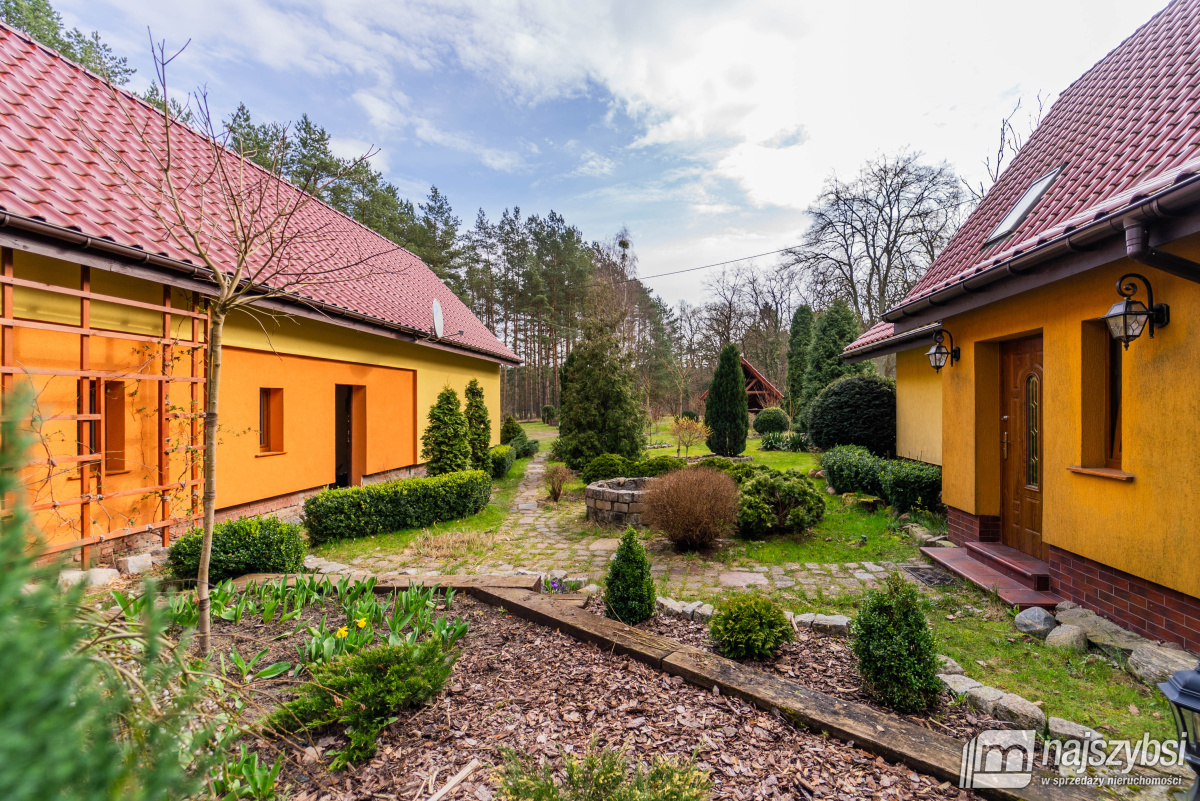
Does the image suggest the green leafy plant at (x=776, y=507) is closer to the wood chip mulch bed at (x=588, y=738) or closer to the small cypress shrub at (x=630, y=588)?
the small cypress shrub at (x=630, y=588)

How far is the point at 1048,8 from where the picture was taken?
8055 mm

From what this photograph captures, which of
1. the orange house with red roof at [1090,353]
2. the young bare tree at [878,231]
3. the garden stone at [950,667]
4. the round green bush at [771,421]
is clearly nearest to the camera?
the garden stone at [950,667]

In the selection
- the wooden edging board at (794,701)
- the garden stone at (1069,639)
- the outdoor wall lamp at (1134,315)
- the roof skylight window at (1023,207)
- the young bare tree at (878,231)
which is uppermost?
the young bare tree at (878,231)

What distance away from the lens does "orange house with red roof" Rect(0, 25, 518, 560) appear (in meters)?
4.31

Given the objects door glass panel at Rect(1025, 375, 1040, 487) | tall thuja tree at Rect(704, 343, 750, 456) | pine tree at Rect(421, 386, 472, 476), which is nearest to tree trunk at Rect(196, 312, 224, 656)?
pine tree at Rect(421, 386, 472, 476)

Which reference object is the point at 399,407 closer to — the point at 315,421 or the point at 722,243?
the point at 315,421

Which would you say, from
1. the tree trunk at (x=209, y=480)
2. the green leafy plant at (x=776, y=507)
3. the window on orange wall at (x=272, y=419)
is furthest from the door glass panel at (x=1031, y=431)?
the window on orange wall at (x=272, y=419)

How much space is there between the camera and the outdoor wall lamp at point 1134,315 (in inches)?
137

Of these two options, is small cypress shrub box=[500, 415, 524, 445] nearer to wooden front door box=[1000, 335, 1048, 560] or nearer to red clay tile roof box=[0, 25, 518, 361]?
red clay tile roof box=[0, 25, 518, 361]

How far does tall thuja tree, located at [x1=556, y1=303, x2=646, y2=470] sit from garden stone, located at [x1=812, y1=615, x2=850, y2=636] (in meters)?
7.54

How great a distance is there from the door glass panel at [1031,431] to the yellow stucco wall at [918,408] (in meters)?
3.34

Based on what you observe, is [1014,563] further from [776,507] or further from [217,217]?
[217,217]

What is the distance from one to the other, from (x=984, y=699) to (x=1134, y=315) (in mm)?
2828

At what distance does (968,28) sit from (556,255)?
73.3ft
